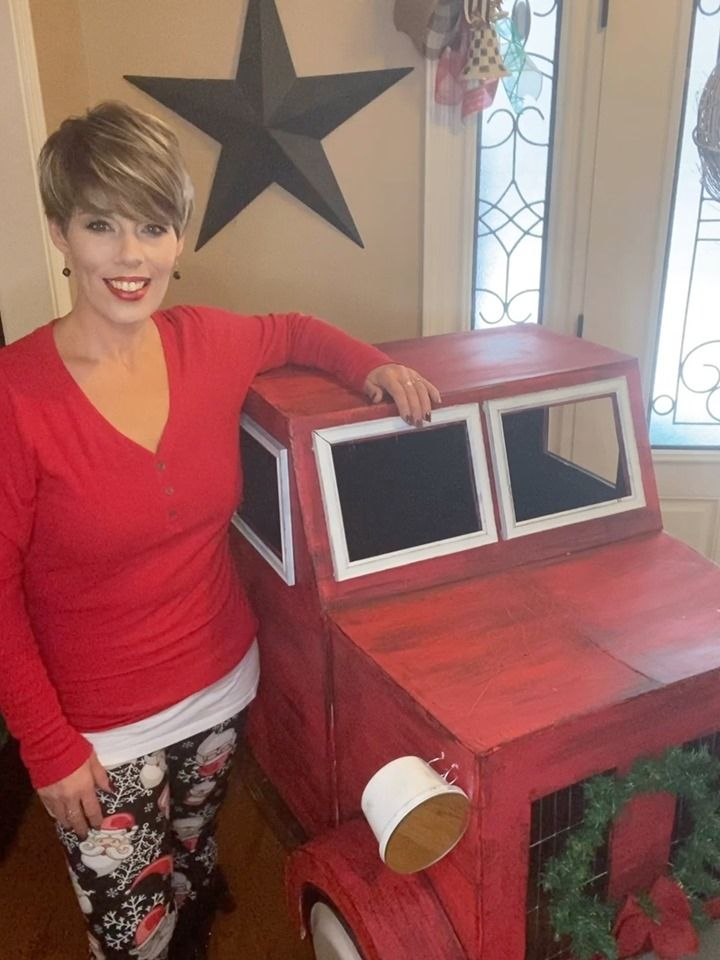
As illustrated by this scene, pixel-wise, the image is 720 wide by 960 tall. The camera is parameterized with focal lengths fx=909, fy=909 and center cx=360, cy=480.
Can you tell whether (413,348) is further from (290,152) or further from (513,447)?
(290,152)

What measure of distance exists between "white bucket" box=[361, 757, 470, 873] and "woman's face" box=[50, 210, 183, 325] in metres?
0.63

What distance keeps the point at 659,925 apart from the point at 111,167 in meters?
1.14

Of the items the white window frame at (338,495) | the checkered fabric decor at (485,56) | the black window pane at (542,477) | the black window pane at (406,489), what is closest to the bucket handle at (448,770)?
the white window frame at (338,495)

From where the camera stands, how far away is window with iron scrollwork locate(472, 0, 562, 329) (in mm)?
1911

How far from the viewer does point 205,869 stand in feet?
4.94

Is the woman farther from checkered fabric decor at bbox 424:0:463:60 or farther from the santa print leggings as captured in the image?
checkered fabric decor at bbox 424:0:463:60

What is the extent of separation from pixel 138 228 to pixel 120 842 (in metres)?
0.79

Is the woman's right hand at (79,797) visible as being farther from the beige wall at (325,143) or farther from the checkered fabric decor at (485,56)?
the checkered fabric decor at (485,56)

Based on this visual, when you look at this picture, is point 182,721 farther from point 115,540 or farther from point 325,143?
point 325,143

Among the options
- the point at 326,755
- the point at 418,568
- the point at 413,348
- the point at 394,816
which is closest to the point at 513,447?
the point at 413,348

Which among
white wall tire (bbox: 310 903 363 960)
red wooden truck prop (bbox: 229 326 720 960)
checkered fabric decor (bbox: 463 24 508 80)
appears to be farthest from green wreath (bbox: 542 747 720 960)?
checkered fabric decor (bbox: 463 24 508 80)

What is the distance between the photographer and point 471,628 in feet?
3.98

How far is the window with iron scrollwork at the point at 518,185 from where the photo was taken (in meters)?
1.91

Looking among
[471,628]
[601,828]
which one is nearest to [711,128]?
[471,628]
